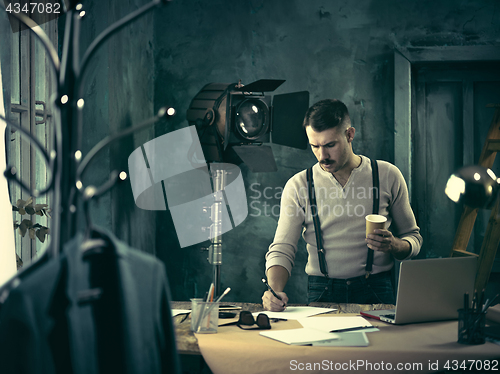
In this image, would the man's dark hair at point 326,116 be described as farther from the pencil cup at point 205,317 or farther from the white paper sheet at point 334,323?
the pencil cup at point 205,317

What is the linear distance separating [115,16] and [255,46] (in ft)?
3.38

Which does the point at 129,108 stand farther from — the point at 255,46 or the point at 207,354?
the point at 207,354

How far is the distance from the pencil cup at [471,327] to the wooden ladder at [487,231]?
133 cm

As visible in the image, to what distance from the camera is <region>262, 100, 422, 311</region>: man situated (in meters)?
2.07

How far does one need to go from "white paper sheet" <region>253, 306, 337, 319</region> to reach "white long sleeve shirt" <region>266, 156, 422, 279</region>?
37 cm

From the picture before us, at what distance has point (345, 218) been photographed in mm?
2127

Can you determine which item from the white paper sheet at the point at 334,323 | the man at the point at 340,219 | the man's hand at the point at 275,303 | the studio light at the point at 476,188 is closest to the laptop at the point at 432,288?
the white paper sheet at the point at 334,323

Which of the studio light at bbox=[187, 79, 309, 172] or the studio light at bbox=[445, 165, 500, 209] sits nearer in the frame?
the studio light at bbox=[445, 165, 500, 209]

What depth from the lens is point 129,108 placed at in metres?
2.76

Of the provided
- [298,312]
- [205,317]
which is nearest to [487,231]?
[298,312]

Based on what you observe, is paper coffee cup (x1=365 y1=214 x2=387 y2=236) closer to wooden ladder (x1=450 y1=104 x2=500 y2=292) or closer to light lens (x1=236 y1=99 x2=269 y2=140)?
light lens (x1=236 y1=99 x2=269 y2=140)

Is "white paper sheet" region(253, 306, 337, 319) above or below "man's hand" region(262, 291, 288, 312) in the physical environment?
below

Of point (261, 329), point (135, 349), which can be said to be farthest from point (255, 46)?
point (135, 349)

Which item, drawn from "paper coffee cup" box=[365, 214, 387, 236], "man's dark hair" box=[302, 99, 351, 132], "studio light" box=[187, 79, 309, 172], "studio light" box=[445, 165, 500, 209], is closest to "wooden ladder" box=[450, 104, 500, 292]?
"man's dark hair" box=[302, 99, 351, 132]
